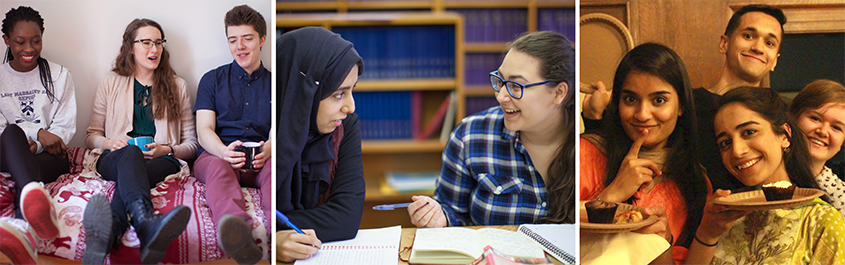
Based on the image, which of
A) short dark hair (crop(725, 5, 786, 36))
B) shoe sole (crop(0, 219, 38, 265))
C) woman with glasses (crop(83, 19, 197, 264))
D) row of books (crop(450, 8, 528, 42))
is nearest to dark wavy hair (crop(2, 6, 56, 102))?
woman with glasses (crop(83, 19, 197, 264))

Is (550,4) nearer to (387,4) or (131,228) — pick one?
(387,4)

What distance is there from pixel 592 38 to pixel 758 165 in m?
0.80

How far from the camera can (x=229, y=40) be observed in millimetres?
1939

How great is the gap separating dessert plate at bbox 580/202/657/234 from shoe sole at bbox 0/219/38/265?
1932 millimetres

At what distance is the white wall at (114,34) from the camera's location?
1889 millimetres

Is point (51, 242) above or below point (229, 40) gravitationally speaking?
below

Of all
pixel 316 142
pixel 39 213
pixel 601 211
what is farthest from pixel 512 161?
pixel 39 213

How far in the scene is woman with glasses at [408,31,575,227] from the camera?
2.16 meters

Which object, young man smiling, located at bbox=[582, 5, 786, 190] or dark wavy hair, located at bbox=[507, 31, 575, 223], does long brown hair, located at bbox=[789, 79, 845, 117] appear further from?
dark wavy hair, located at bbox=[507, 31, 575, 223]

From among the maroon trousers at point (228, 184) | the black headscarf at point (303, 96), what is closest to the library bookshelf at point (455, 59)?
the black headscarf at point (303, 96)

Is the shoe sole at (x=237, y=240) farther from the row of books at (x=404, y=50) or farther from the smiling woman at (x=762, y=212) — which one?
the smiling woman at (x=762, y=212)

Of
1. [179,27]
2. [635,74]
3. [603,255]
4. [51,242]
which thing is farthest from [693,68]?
[51,242]

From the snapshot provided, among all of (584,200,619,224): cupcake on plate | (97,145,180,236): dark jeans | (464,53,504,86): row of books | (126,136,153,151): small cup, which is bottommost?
(584,200,619,224): cupcake on plate

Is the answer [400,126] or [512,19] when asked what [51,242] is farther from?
[512,19]
